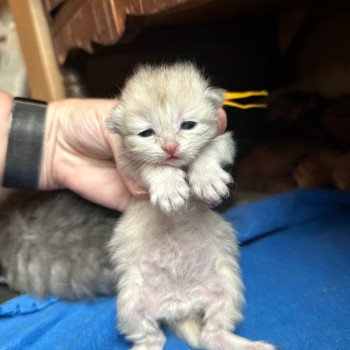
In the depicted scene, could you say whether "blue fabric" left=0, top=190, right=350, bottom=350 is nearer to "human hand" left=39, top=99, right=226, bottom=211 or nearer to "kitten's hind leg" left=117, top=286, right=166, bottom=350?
"kitten's hind leg" left=117, top=286, right=166, bottom=350

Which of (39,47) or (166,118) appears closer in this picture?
(166,118)

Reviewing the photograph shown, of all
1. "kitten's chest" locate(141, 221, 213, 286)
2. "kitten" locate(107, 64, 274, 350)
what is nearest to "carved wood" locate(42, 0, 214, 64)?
"kitten" locate(107, 64, 274, 350)

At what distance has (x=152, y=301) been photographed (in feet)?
3.28

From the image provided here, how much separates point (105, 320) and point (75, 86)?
1.10 meters

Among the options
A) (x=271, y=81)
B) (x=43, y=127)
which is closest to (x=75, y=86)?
(x=43, y=127)

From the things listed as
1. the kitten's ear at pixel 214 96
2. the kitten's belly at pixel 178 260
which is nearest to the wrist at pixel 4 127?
the kitten's belly at pixel 178 260

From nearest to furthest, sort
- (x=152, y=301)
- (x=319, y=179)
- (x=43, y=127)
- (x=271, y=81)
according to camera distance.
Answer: (x=152, y=301) → (x=43, y=127) → (x=319, y=179) → (x=271, y=81)

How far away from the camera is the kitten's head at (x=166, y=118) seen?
2.89ft

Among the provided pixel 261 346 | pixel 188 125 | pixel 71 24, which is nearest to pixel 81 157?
pixel 188 125

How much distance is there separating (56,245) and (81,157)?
0.26m

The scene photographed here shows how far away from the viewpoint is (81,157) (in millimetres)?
1310

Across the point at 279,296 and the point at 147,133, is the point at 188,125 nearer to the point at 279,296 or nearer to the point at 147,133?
the point at 147,133

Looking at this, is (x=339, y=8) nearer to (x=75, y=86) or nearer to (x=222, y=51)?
(x=222, y=51)

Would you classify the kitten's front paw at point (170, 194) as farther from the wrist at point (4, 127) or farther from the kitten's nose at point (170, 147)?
the wrist at point (4, 127)
